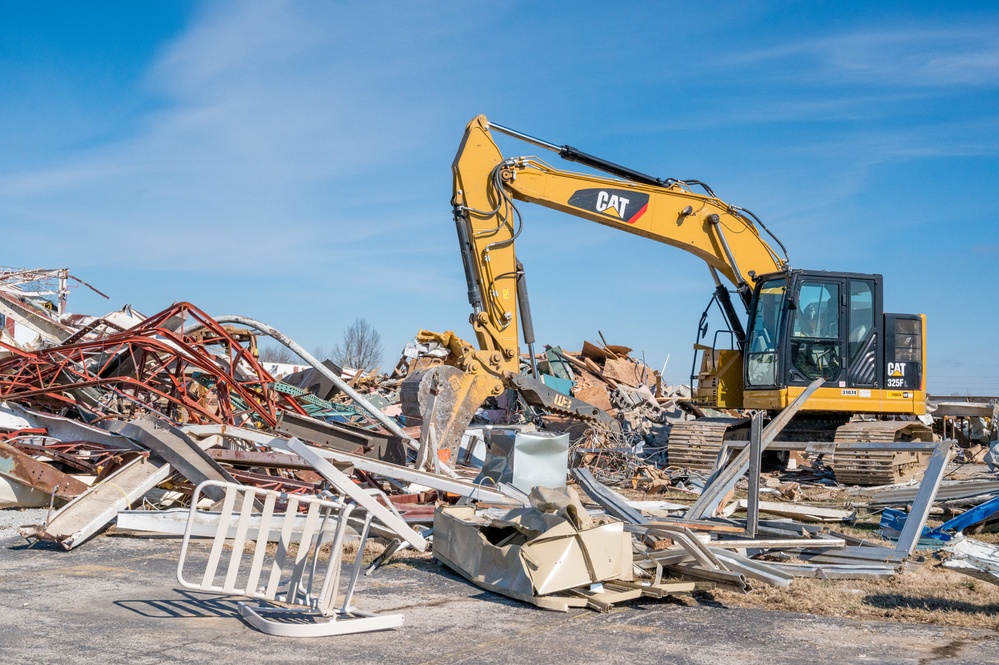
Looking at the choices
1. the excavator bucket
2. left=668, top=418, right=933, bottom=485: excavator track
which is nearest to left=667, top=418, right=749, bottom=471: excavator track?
left=668, top=418, right=933, bottom=485: excavator track

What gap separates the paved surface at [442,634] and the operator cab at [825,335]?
868cm

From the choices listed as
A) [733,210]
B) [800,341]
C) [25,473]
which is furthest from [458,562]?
Result: [733,210]

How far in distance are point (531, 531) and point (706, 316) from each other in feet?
31.6

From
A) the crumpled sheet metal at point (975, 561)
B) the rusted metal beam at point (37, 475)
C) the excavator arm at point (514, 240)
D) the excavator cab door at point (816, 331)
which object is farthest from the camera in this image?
the excavator cab door at point (816, 331)

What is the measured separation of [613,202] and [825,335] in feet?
11.9

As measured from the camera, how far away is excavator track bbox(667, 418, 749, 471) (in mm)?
14852

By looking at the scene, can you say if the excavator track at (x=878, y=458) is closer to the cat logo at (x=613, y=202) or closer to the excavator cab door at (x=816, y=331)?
the excavator cab door at (x=816, y=331)

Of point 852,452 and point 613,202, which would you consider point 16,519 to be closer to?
point 613,202

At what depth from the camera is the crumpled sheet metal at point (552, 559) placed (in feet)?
19.9

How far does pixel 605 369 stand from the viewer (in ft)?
76.8

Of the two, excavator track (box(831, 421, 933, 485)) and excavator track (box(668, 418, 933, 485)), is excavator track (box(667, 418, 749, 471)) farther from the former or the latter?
excavator track (box(831, 421, 933, 485))

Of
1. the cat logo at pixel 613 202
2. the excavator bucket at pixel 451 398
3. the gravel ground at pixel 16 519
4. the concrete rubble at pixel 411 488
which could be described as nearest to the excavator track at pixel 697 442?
the concrete rubble at pixel 411 488

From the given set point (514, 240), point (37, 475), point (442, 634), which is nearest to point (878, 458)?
point (514, 240)

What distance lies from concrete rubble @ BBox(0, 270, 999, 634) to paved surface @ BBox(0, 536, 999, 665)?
0.25 m
